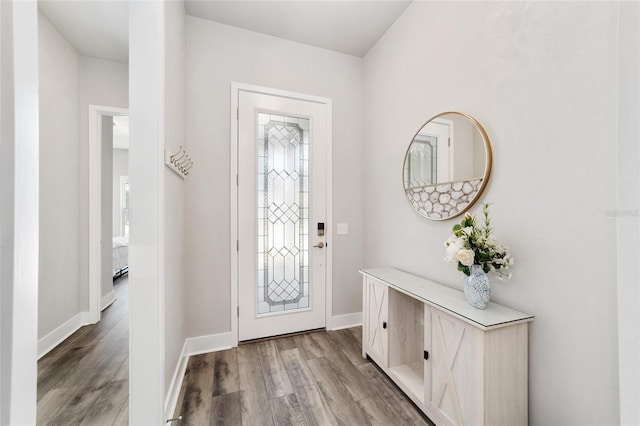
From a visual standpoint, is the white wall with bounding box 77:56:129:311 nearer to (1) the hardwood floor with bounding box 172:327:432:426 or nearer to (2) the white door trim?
(2) the white door trim

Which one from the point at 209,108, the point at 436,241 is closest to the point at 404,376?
the point at 436,241

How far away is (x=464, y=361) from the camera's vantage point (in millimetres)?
1311

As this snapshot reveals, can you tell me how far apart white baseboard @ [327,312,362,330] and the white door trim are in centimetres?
248

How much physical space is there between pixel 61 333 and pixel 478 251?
3494 mm

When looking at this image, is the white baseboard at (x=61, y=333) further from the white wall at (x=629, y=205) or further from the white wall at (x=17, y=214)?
the white wall at (x=629, y=205)

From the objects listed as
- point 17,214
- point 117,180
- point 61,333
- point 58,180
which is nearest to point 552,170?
point 17,214

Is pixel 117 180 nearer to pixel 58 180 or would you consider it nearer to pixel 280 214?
pixel 58 180

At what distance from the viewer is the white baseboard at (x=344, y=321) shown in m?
2.75

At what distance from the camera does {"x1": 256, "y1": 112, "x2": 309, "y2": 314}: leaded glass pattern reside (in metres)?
2.53

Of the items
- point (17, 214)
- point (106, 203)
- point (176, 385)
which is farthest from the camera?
point (106, 203)

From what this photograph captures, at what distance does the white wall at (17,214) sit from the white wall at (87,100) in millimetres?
3267

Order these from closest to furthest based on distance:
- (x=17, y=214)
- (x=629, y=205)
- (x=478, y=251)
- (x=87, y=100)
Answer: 1. (x=17, y=214)
2. (x=629, y=205)
3. (x=478, y=251)
4. (x=87, y=100)

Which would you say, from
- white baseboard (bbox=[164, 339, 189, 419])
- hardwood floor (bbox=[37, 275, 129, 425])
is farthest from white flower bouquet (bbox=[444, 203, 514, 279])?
hardwood floor (bbox=[37, 275, 129, 425])

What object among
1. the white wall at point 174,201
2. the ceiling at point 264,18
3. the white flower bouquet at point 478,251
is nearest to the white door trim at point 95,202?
the ceiling at point 264,18
